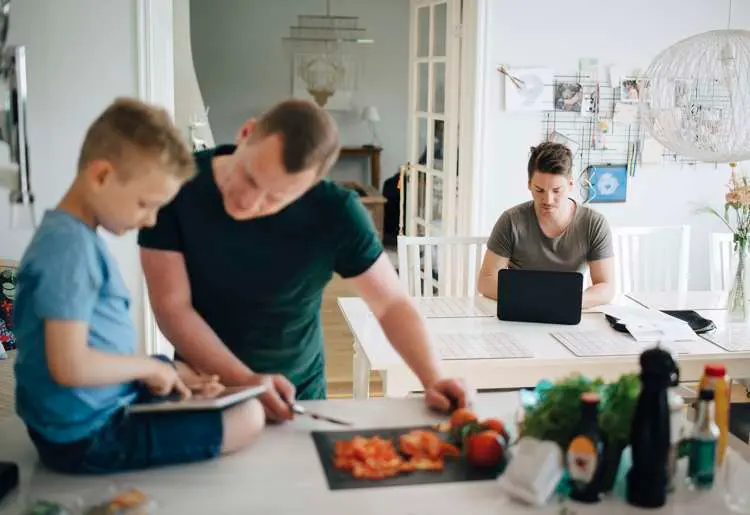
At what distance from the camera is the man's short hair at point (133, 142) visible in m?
1.26

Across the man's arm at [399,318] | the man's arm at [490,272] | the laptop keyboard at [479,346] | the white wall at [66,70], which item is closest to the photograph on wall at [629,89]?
the man's arm at [490,272]

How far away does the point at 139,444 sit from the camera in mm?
1352

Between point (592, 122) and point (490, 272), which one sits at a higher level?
point (592, 122)

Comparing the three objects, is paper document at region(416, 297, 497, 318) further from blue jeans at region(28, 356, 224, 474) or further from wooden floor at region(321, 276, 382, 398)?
blue jeans at region(28, 356, 224, 474)

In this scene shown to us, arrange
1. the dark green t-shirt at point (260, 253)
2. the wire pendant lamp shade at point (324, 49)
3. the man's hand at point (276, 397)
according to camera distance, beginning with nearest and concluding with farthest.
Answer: the man's hand at point (276, 397) → the dark green t-shirt at point (260, 253) → the wire pendant lamp shade at point (324, 49)

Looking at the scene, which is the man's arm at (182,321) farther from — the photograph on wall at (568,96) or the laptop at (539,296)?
the photograph on wall at (568,96)

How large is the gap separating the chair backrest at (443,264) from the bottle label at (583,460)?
1.75m

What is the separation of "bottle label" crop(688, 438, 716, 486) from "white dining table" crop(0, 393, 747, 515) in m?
0.02

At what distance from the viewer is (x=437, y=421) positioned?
161cm

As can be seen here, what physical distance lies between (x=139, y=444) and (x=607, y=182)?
10.9ft

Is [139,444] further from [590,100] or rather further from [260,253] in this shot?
[590,100]

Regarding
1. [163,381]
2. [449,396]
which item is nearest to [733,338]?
[449,396]

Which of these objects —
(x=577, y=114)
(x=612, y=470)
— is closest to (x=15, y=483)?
(x=612, y=470)

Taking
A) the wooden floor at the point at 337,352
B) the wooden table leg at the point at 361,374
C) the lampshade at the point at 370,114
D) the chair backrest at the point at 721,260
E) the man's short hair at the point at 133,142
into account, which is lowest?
the wooden floor at the point at 337,352
